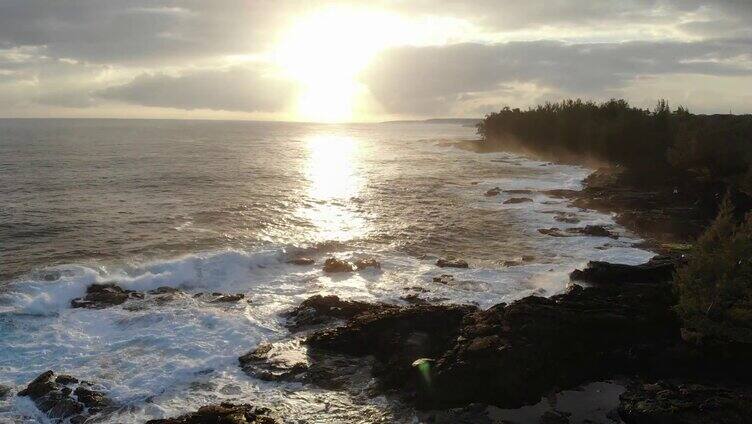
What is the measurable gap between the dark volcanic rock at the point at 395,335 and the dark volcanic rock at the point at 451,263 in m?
8.89

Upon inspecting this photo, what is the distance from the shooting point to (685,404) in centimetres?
1484

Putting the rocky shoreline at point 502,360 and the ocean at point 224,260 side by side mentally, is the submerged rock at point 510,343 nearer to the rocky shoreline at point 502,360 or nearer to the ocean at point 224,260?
the rocky shoreline at point 502,360

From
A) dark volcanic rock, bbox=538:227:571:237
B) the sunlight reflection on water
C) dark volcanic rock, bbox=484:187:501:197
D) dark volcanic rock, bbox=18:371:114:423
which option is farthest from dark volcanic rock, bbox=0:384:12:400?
dark volcanic rock, bbox=484:187:501:197

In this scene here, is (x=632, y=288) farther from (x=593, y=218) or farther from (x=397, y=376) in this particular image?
(x=593, y=218)

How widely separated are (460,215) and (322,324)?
2569 centimetres

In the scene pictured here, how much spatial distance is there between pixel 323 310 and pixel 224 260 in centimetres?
1059

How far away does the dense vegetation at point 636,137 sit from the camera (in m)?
49.8

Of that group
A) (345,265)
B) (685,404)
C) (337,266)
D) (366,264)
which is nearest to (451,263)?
(366,264)

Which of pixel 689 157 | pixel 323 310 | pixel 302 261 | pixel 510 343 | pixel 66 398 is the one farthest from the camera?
pixel 689 157

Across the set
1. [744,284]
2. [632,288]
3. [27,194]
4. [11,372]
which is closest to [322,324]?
[11,372]

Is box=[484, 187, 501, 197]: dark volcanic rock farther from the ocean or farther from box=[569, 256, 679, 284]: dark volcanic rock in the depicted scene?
box=[569, 256, 679, 284]: dark volcanic rock

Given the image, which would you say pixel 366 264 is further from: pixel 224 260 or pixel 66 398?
pixel 66 398

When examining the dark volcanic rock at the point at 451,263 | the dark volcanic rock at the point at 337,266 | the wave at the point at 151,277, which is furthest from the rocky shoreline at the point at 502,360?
the dark volcanic rock at the point at 451,263

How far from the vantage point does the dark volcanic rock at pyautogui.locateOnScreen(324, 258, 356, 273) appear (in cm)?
3109
